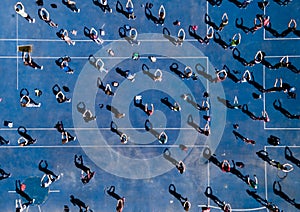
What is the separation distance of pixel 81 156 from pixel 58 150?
53.3 inches

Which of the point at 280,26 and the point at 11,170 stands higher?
the point at 280,26

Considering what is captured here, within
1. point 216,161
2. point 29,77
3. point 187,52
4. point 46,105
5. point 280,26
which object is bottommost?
point 216,161

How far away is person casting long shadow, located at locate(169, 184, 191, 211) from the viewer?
72.3 feet

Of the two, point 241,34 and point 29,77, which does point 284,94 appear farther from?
point 29,77

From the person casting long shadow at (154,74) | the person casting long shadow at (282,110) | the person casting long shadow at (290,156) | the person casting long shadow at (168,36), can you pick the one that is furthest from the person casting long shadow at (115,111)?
the person casting long shadow at (290,156)

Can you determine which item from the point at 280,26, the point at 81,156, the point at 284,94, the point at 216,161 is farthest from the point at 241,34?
the point at 81,156

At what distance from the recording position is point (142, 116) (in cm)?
2214

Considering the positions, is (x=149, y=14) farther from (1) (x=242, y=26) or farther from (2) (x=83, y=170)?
(2) (x=83, y=170)

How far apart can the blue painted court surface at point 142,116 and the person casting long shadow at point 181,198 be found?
0.18 m

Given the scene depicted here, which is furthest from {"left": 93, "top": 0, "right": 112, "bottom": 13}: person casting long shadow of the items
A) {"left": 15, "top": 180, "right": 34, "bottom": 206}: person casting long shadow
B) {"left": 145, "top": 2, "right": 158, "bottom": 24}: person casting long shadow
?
{"left": 15, "top": 180, "right": 34, "bottom": 206}: person casting long shadow

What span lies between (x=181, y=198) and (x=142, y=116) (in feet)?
17.0

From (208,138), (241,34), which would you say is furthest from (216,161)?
(241,34)

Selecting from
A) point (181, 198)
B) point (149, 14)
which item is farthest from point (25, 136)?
point (149, 14)

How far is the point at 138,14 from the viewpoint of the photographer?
72.5 ft
